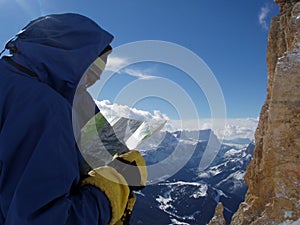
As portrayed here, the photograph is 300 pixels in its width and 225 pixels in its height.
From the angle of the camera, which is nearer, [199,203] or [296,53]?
[296,53]

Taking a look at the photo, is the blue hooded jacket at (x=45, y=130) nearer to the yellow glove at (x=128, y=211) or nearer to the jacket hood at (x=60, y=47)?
the jacket hood at (x=60, y=47)

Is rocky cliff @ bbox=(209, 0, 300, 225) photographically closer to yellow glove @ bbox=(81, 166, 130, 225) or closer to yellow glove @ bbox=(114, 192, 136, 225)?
yellow glove @ bbox=(114, 192, 136, 225)

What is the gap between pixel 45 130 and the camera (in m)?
1.62

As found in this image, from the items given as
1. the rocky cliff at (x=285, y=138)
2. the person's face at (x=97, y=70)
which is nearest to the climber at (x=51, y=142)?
the person's face at (x=97, y=70)

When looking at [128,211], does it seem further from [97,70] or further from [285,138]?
[285,138]

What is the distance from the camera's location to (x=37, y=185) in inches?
59.5

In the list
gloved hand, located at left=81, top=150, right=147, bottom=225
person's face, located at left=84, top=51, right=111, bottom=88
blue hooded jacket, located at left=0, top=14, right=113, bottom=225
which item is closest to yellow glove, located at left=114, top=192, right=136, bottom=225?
gloved hand, located at left=81, top=150, right=147, bottom=225

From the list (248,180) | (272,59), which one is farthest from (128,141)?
(272,59)

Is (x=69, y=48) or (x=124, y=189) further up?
(x=69, y=48)

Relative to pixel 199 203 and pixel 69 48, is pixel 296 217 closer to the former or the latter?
pixel 69 48

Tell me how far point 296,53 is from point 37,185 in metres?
14.7

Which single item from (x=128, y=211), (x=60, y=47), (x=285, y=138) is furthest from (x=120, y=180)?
(x=285, y=138)

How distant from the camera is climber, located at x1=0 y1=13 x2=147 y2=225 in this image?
1.53m

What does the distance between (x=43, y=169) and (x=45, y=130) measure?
21 centimetres
